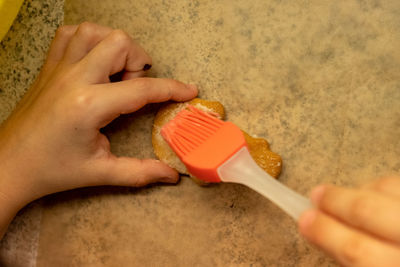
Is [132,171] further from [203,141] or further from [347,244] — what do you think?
[347,244]

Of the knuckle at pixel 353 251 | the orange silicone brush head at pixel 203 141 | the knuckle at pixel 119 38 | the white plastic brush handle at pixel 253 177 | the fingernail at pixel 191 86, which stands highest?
the knuckle at pixel 119 38

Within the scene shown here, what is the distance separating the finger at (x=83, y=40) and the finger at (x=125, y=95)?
150 mm

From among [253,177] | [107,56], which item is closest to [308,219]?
[253,177]

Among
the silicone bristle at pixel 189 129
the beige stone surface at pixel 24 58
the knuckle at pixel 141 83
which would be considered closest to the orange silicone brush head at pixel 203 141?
the silicone bristle at pixel 189 129

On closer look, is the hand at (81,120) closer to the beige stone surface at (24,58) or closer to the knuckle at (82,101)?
the knuckle at (82,101)

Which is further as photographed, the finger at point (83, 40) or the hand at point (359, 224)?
the finger at point (83, 40)

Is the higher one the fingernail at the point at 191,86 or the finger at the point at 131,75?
the finger at the point at 131,75

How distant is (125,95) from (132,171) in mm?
195

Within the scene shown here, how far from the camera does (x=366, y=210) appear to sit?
0.46m

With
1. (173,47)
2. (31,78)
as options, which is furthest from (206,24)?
(31,78)

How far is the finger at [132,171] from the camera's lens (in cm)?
88

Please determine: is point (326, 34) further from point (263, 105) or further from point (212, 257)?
point (212, 257)

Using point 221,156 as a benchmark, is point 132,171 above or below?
below

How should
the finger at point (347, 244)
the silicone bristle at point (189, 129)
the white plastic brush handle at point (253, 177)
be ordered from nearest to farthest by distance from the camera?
the finger at point (347, 244) < the white plastic brush handle at point (253, 177) < the silicone bristle at point (189, 129)
